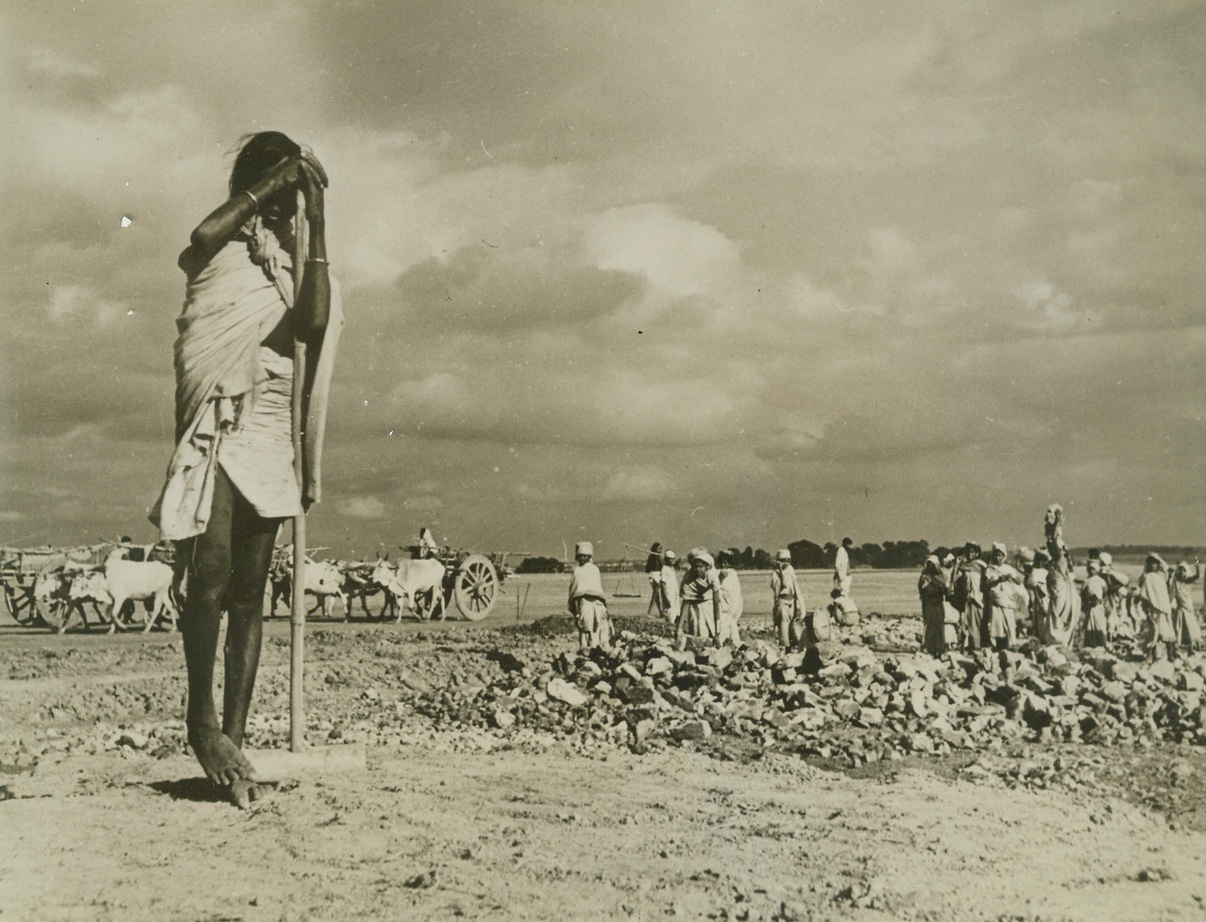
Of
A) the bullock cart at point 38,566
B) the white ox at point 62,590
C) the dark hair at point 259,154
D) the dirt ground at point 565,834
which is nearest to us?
the dirt ground at point 565,834

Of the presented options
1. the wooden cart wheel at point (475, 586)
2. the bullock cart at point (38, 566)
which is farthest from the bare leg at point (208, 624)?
the wooden cart wheel at point (475, 586)

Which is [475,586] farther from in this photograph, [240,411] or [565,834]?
[240,411]

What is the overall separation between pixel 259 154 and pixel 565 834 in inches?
127

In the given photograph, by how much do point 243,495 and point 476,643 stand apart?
11877 millimetres

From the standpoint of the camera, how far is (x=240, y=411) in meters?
3.62

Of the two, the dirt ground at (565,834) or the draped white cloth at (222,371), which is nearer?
the dirt ground at (565,834)

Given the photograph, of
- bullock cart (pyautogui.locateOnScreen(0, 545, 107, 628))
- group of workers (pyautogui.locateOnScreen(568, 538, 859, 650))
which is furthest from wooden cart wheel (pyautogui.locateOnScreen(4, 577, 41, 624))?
group of workers (pyautogui.locateOnScreen(568, 538, 859, 650))

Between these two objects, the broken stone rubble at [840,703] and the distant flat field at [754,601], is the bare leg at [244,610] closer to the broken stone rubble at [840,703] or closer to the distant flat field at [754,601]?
the broken stone rubble at [840,703]

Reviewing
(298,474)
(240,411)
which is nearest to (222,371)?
(240,411)

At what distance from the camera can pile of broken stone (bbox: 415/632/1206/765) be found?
7.08 metres

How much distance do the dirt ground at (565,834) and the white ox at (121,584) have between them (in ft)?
31.8

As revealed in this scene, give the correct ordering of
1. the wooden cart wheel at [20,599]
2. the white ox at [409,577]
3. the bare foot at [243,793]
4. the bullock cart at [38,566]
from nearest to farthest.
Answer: the bare foot at [243,793]
the bullock cart at [38,566]
the wooden cart wheel at [20,599]
the white ox at [409,577]

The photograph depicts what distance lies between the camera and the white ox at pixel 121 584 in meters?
15.6

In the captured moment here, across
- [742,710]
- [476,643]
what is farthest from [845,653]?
[476,643]
